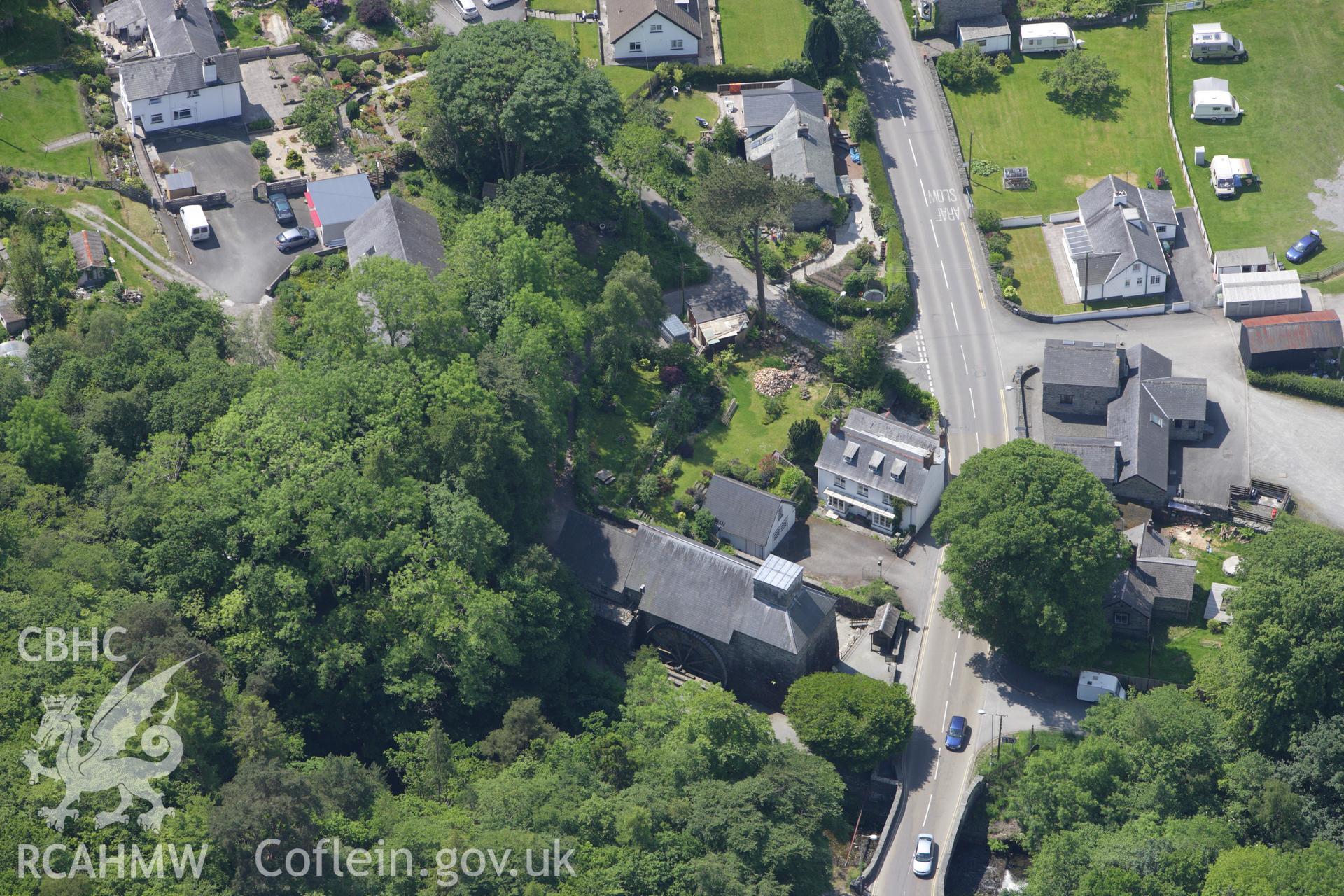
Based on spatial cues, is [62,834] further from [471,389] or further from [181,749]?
[471,389]

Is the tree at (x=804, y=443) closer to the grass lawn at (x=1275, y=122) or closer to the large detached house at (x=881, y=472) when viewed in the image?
the large detached house at (x=881, y=472)

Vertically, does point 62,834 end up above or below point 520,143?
below

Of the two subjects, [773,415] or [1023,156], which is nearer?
[773,415]


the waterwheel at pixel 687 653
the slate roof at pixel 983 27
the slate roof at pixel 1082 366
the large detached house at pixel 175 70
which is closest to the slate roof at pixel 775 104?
the slate roof at pixel 983 27

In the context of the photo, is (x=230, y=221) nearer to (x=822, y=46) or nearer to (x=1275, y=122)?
(x=822, y=46)

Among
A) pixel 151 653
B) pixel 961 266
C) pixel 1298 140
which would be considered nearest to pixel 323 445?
pixel 151 653

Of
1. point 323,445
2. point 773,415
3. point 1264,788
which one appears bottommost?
point 1264,788

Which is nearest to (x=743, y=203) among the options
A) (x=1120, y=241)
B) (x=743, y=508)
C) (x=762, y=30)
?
(x=743, y=508)
